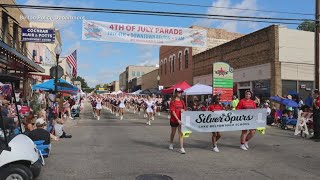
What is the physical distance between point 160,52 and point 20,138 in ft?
158

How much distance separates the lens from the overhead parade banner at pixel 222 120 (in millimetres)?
11297

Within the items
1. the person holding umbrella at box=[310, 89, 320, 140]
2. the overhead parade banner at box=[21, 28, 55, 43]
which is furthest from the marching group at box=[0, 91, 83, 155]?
the person holding umbrella at box=[310, 89, 320, 140]

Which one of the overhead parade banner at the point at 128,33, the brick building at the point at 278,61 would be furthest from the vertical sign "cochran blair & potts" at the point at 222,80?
the overhead parade banner at the point at 128,33

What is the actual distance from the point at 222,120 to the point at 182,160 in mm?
2859

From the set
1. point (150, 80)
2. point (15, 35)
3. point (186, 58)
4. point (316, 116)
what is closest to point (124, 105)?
point (15, 35)

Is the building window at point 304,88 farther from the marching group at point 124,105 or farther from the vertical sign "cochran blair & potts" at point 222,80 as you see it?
the marching group at point 124,105

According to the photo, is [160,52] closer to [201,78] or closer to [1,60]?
[201,78]

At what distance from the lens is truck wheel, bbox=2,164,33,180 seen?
6254mm

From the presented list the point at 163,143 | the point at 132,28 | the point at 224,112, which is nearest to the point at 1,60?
the point at 132,28

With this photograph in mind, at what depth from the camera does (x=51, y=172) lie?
8.01m

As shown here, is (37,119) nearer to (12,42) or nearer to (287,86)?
(12,42)

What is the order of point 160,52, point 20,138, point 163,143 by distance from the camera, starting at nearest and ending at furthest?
point 20,138, point 163,143, point 160,52

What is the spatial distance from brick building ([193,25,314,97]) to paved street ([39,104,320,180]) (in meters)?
12.4

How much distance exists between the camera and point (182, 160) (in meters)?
9.45
